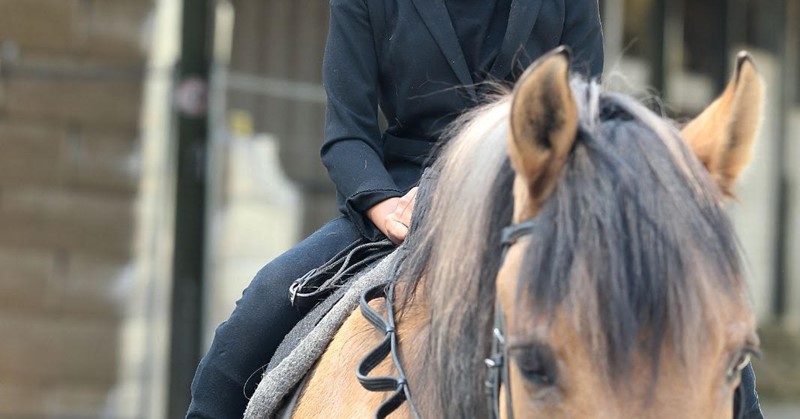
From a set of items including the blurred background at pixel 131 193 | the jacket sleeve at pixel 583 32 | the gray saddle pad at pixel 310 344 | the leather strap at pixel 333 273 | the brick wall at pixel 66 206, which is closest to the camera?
the gray saddle pad at pixel 310 344

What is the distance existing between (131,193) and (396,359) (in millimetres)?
4921

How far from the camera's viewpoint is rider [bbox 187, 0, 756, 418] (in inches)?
112

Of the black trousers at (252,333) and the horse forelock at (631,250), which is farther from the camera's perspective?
the black trousers at (252,333)

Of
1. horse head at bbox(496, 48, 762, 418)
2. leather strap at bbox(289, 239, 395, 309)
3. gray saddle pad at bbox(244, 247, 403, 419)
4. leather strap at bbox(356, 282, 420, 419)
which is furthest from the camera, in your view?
leather strap at bbox(289, 239, 395, 309)

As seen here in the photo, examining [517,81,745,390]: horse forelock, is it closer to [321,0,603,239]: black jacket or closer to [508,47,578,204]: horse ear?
[508,47,578,204]: horse ear

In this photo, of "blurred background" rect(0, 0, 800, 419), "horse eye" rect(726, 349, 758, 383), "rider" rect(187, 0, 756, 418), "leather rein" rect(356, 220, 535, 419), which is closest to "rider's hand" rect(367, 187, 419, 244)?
"rider" rect(187, 0, 756, 418)

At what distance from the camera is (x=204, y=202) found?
21.8 ft

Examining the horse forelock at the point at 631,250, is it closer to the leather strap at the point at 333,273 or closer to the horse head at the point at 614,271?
the horse head at the point at 614,271

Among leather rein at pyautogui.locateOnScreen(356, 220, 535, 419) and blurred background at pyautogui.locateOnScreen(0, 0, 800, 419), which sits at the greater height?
leather rein at pyautogui.locateOnScreen(356, 220, 535, 419)

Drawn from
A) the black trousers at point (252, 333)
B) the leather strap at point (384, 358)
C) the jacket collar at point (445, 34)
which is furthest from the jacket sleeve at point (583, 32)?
the leather strap at point (384, 358)

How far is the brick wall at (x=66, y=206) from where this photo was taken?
6.94m

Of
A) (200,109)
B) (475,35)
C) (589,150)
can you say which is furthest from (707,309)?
(200,109)

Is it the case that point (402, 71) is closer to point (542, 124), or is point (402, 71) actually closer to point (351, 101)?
point (351, 101)

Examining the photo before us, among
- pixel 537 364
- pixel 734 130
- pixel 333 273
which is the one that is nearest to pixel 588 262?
pixel 537 364
